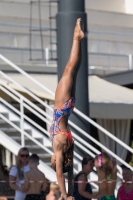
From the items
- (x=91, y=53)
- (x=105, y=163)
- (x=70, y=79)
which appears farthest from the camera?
(x=91, y=53)

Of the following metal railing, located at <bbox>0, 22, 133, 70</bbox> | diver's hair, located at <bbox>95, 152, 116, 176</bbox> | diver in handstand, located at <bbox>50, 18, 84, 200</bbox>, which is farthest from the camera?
metal railing, located at <bbox>0, 22, 133, 70</bbox>

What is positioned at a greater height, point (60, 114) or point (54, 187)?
point (60, 114)

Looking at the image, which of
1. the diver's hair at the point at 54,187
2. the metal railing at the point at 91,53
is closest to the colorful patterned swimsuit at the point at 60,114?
the diver's hair at the point at 54,187

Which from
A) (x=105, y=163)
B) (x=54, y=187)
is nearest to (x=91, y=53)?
(x=105, y=163)

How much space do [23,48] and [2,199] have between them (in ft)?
26.5

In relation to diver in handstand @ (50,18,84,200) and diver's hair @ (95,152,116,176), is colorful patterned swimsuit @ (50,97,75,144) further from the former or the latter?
diver's hair @ (95,152,116,176)

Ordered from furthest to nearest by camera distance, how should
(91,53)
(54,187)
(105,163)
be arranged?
(91,53) < (105,163) < (54,187)

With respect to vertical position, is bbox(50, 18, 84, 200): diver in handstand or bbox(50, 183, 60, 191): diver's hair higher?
bbox(50, 18, 84, 200): diver in handstand

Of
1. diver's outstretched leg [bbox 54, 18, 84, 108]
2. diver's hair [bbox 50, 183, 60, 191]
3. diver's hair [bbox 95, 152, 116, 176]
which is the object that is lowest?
diver's hair [bbox 50, 183, 60, 191]

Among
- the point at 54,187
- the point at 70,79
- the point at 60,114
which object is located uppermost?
the point at 70,79

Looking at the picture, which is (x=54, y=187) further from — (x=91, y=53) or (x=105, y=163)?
(x=91, y=53)

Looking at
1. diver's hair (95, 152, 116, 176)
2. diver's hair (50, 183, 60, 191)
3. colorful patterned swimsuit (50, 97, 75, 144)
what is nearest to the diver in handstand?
colorful patterned swimsuit (50, 97, 75, 144)

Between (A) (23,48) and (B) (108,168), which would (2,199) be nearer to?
(B) (108,168)

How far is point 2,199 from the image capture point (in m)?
10.3
